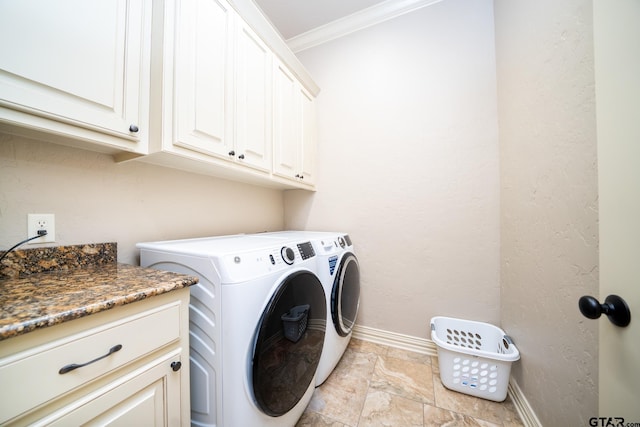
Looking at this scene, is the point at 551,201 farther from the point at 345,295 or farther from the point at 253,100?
the point at 253,100

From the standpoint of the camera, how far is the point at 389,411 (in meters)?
1.20

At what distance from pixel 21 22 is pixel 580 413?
7.35 feet

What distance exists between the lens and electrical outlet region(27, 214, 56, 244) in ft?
2.75

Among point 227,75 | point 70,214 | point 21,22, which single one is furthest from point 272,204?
point 21,22

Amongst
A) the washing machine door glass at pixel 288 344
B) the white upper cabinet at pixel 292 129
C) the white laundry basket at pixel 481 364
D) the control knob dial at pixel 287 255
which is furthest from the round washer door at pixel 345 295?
the white upper cabinet at pixel 292 129

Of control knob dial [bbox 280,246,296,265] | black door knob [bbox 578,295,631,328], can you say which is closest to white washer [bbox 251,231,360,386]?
control knob dial [bbox 280,246,296,265]

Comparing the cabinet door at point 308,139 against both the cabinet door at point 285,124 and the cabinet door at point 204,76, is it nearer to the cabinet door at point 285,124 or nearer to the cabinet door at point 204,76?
the cabinet door at point 285,124

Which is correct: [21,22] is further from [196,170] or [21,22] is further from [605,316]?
[605,316]

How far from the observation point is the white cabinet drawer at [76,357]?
44cm

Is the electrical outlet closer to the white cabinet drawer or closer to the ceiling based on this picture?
the white cabinet drawer

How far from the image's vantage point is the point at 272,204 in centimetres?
216

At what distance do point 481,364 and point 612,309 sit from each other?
1064 mm

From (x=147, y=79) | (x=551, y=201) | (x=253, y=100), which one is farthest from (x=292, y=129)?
(x=551, y=201)

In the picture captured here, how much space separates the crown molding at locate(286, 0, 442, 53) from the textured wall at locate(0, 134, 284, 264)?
5.53 feet
